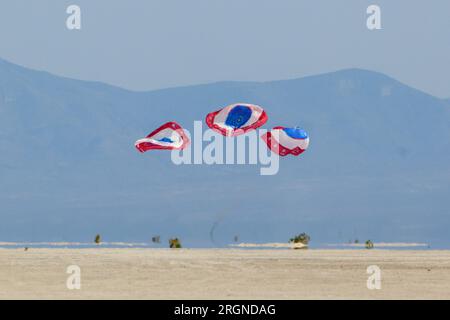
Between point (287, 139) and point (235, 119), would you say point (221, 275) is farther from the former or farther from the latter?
point (287, 139)

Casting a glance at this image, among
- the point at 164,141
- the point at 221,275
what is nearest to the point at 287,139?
the point at 164,141

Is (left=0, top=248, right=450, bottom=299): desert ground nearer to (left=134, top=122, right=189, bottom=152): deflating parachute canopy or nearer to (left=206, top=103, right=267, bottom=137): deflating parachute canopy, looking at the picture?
(left=134, top=122, right=189, bottom=152): deflating parachute canopy

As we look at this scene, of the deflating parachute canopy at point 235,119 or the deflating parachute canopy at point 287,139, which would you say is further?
the deflating parachute canopy at point 287,139

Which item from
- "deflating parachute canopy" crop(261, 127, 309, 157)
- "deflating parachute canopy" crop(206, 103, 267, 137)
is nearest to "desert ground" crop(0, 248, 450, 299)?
"deflating parachute canopy" crop(261, 127, 309, 157)

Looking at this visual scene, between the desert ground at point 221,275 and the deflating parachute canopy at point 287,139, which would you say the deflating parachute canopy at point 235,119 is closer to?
the deflating parachute canopy at point 287,139

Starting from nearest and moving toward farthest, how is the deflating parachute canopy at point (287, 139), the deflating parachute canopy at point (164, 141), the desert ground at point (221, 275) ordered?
the desert ground at point (221, 275) < the deflating parachute canopy at point (164, 141) < the deflating parachute canopy at point (287, 139)

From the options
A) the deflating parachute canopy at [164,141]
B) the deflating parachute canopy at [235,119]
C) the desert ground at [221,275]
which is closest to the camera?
the desert ground at [221,275]

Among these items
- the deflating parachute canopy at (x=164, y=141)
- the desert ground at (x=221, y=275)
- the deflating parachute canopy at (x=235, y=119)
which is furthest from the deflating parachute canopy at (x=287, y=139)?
the desert ground at (x=221, y=275)
